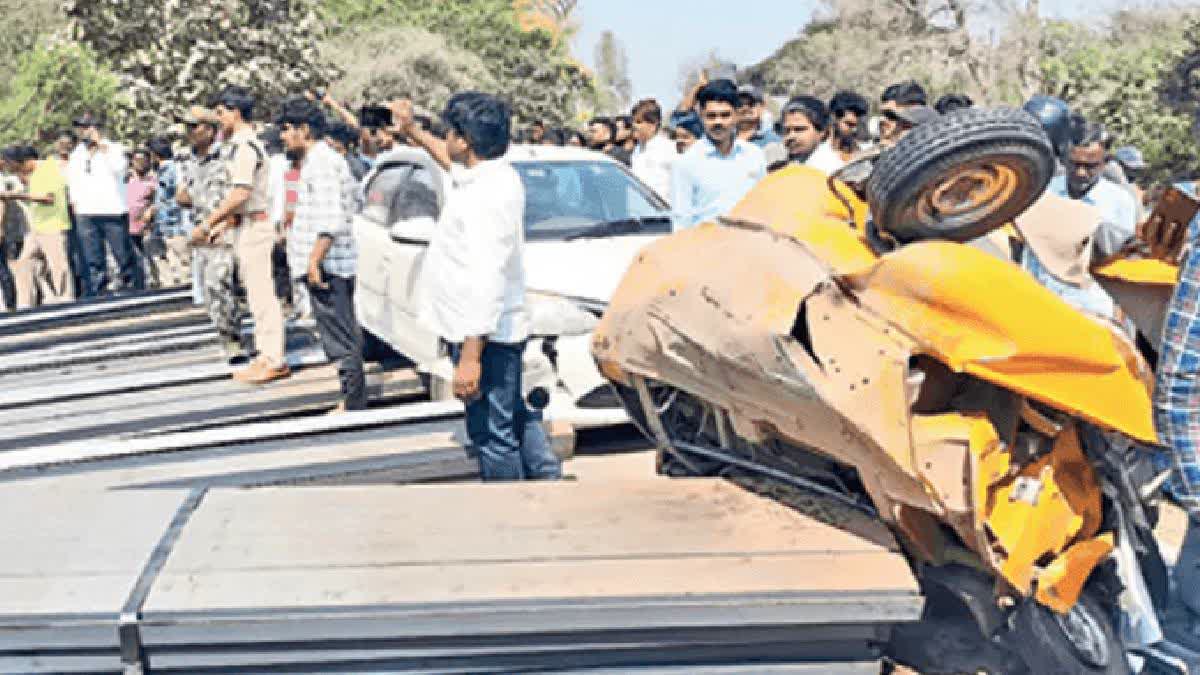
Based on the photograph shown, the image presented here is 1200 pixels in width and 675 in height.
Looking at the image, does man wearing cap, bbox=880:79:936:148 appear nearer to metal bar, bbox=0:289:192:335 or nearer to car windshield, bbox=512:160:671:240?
car windshield, bbox=512:160:671:240

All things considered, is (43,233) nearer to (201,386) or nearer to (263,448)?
(201,386)

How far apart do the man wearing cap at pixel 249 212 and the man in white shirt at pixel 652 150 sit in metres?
3.72

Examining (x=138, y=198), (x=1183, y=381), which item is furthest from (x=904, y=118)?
(x=138, y=198)

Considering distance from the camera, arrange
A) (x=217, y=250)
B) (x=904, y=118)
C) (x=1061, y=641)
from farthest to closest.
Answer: (x=217, y=250), (x=904, y=118), (x=1061, y=641)

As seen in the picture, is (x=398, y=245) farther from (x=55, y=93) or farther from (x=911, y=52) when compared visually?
(x=911, y=52)

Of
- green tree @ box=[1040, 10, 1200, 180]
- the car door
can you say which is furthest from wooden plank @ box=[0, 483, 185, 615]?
green tree @ box=[1040, 10, 1200, 180]

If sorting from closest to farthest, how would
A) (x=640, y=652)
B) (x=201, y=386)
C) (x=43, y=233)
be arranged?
1. (x=640, y=652)
2. (x=201, y=386)
3. (x=43, y=233)

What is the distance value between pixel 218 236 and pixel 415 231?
1.31 metres

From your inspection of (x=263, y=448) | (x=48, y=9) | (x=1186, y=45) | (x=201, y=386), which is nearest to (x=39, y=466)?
(x=263, y=448)

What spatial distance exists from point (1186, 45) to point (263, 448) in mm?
18082

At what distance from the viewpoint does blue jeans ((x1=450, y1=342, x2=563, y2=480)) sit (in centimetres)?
450

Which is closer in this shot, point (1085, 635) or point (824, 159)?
point (1085, 635)

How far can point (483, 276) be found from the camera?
14.0 feet

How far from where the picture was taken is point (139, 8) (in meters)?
18.8
